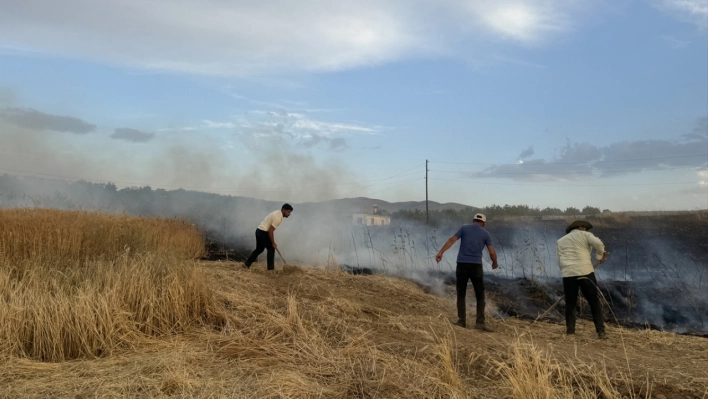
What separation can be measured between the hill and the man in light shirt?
15.4 inches

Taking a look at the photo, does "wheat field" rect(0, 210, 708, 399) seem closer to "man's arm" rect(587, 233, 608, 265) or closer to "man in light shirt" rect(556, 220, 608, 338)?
"man in light shirt" rect(556, 220, 608, 338)

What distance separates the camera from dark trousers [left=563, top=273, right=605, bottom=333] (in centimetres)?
729

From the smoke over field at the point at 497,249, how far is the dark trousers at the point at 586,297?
133 centimetres

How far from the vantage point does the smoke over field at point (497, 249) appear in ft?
35.5

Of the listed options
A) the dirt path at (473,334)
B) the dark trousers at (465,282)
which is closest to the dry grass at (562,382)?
the dirt path at (473,334)

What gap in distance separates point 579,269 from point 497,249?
1273 centimetres

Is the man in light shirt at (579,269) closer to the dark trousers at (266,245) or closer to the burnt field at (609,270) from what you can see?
the burnt field at (609,270)

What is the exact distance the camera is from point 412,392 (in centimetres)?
418

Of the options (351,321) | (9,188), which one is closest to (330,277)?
(351,321)

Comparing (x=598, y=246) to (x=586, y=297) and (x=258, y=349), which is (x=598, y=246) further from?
(x=258, y=349)

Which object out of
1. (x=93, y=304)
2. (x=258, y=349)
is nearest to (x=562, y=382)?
(x=258, y=349)

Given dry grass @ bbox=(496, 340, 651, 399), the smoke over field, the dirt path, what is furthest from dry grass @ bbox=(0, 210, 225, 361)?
the smoke over field

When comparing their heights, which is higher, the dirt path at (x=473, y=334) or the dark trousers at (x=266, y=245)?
the dark trousers at (x=266, y=245)

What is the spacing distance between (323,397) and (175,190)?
3538cm
